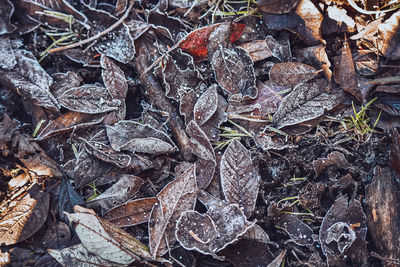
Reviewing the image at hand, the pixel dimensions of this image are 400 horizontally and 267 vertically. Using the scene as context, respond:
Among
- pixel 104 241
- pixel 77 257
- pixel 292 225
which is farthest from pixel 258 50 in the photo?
pixel 77 257

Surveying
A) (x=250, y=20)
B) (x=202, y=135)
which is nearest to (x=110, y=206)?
(x=202, y=135)

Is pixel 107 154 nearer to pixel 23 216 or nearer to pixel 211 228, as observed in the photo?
pixel 23 216

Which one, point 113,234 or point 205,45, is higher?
point 205,45

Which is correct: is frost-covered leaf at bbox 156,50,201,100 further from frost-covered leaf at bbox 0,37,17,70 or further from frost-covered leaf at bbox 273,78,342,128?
frost-covered leaf at bbox 0,37,17,70

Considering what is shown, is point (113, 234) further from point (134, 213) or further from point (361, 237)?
point (361, 237)

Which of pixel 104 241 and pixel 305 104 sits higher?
pixel 305 104

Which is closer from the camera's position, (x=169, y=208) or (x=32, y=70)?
(x=169, y=208)

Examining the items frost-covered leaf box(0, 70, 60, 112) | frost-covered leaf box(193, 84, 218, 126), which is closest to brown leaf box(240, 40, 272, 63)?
frost-covered leaf box(193, 84, 218, 126)
